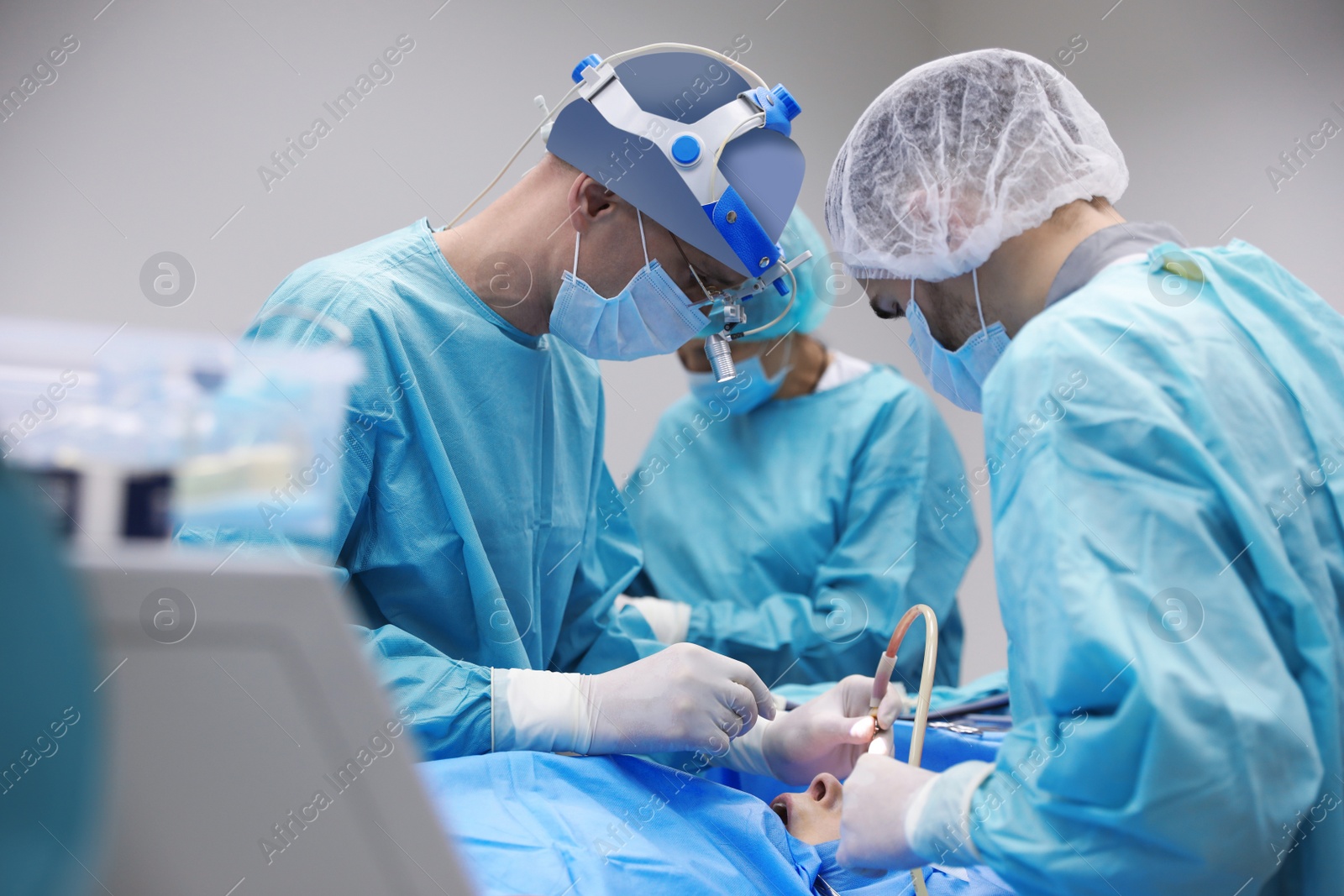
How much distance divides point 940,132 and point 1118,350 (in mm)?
525

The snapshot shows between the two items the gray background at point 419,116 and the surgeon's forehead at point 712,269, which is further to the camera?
the gray background at point 419,116

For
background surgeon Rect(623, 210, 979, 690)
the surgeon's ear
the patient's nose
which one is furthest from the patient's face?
the surgeon's ear

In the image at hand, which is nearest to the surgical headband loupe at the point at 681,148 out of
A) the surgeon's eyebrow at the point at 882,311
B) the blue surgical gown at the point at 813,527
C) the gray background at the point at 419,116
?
the surgeon's eyebrow at the point at 882,311

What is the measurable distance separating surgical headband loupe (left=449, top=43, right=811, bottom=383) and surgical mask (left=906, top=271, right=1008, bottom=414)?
28cm

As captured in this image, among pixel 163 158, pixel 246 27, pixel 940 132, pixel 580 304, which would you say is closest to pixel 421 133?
pixel 246 27

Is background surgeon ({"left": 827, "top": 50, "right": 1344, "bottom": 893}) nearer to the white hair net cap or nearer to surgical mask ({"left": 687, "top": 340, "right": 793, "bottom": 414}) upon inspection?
the white hair net cap

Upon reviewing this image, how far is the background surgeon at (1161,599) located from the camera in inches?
37.2

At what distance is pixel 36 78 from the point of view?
2559 millimetres

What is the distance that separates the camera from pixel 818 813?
173 cm

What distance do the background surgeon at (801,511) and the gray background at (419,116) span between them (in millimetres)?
819

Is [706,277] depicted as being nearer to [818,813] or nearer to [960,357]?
[960,357]

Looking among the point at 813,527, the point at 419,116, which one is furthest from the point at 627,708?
the point at 419,116

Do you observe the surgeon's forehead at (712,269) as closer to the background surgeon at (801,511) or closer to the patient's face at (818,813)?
the background surgeon at (801,511)

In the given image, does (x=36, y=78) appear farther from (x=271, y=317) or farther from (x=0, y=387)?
(x=271, y=317)
